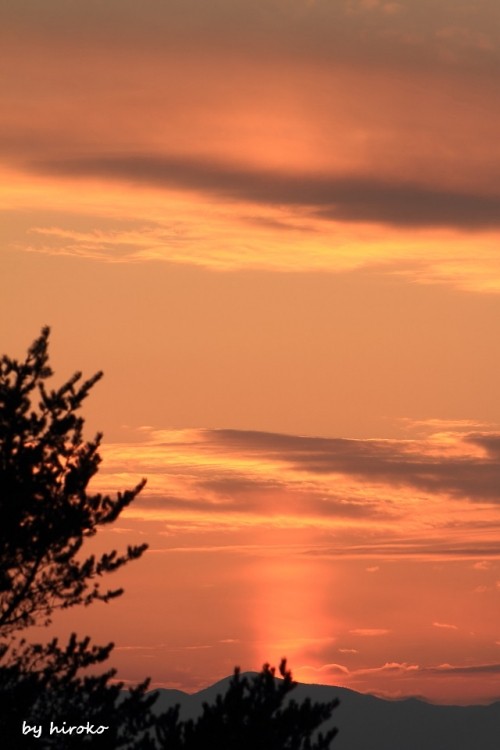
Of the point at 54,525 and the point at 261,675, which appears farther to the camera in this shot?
the point at 261,675

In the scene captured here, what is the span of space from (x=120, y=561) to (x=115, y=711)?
3670 millimetres

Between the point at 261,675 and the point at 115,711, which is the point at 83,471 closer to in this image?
the point at 115,711

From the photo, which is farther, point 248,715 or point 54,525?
point 248,715

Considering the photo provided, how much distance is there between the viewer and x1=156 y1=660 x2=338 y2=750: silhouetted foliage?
3706 cm

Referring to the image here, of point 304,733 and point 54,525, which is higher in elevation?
point 54,525

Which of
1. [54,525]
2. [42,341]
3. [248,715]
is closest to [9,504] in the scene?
[54,525]

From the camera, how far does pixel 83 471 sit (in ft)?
112

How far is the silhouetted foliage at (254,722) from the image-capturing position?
37.1 m

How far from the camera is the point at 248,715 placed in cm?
3888

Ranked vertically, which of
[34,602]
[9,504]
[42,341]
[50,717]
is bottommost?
[50,717]

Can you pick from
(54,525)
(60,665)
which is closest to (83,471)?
(54,525)

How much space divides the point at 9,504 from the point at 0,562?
1.36 m

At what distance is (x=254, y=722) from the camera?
127 feet

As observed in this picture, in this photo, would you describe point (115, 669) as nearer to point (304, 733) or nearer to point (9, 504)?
point (9, 504)
